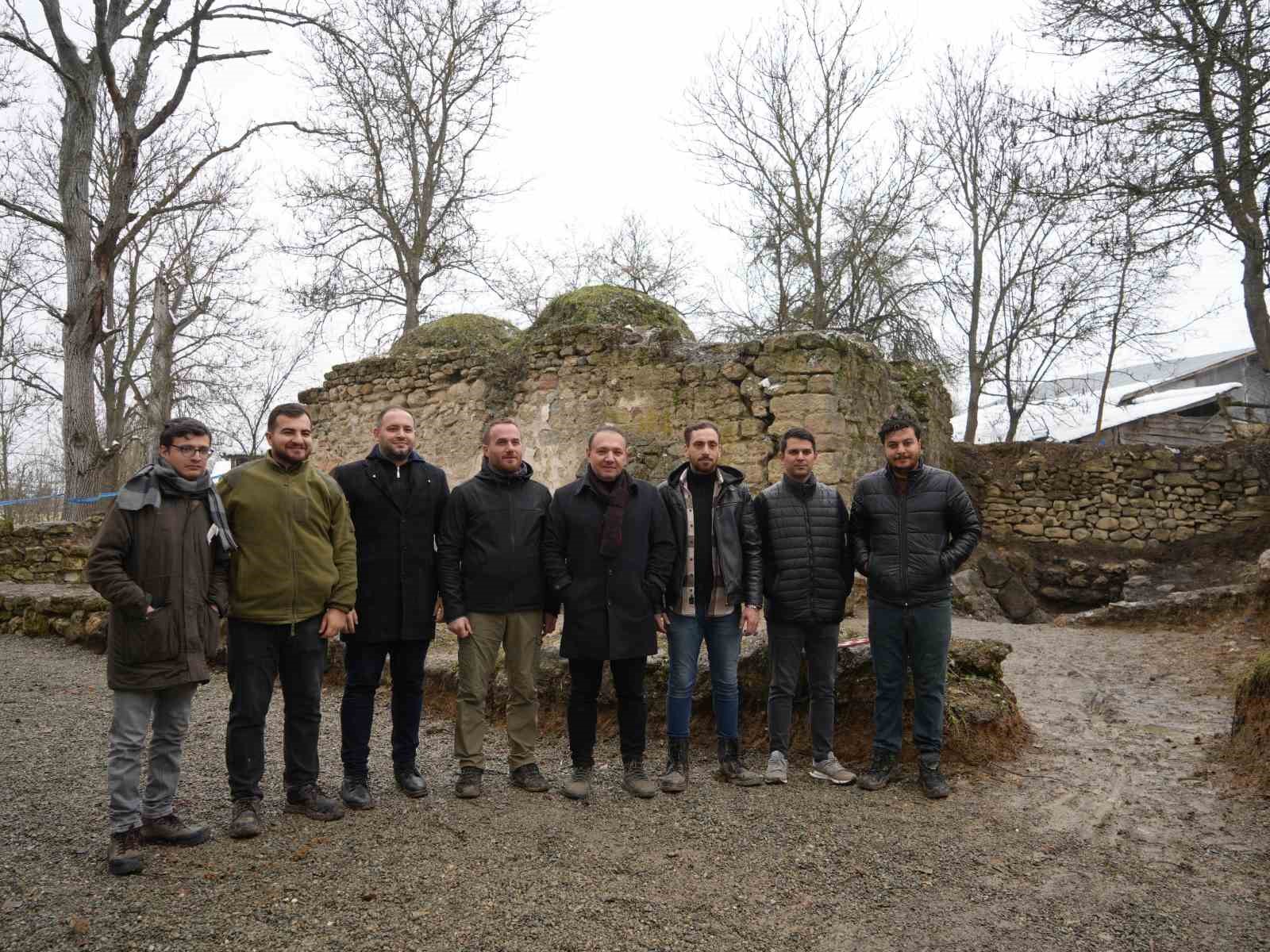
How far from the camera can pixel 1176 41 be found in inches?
298

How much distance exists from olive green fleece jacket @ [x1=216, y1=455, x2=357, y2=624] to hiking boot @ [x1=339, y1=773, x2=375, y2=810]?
784mm

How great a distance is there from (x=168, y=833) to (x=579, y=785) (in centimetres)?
165

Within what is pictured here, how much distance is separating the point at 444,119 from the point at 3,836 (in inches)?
635

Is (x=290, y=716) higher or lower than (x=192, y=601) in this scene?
lower

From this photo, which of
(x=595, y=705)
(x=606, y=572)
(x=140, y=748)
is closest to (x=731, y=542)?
(x=606, y=572)

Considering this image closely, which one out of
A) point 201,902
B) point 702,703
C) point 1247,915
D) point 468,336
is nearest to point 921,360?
point 468,336

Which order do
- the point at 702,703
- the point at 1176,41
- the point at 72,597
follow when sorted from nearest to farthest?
the point at 702,703
the point at 1176,41
the point at 72,597

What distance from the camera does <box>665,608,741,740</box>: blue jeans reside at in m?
4.03

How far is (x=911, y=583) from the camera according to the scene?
12.7 feet

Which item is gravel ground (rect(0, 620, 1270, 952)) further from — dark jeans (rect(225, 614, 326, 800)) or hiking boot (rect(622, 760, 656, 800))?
dark jeans (rect(225, 614, 326, 800))

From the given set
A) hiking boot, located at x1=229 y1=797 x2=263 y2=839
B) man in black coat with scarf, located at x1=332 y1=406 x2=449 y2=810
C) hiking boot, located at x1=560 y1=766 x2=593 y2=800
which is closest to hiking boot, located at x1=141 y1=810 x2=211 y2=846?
hiking boot, located at x1=229 y1=797 x2=263 y2=839

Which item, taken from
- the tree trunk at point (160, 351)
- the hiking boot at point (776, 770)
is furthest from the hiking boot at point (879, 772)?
the tree trunk at point (160, 351)

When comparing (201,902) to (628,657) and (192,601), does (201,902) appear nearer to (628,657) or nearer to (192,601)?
(192,601)

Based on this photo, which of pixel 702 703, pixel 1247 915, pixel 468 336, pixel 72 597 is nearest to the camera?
pixel 1247 915
